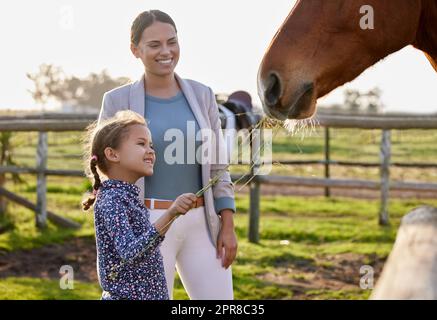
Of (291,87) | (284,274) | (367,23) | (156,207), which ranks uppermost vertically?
(367,23)

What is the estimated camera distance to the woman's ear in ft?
8.41

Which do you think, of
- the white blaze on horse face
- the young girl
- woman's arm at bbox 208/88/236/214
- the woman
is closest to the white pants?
the woman

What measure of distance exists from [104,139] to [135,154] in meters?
0.13

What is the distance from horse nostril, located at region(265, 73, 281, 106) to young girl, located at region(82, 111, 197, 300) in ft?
1.49

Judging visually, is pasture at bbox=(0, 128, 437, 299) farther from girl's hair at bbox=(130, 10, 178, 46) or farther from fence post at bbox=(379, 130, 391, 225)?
girl's hair at bbox=(130, 10, 178, 46)

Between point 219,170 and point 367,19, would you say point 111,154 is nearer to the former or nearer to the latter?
point 219,170

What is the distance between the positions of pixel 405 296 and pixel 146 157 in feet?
5.80

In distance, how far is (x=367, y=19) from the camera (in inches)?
108

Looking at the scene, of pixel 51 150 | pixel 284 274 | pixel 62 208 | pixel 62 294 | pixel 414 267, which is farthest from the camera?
pixel 51 150

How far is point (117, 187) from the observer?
2.53 meters

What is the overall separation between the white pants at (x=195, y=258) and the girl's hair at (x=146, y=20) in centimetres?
73

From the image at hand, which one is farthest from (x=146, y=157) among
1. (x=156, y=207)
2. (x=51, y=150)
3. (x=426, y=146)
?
(x=426, y=146)

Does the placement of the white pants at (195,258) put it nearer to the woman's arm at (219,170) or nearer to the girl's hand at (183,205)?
the woman's arm at (219,170)
